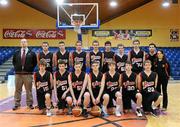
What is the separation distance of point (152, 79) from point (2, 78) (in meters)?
10.9

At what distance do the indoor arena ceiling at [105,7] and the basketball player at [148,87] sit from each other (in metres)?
9.43

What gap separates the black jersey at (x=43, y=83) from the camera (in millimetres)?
7059

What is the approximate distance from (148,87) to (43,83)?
224 cm

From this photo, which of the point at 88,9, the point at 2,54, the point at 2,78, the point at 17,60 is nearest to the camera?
the point at 17,60

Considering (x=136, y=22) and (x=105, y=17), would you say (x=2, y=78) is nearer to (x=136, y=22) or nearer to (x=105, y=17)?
(x=105, y=17)

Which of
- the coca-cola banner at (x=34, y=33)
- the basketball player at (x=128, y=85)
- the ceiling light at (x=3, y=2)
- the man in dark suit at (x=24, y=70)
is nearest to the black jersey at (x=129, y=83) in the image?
the basketball player at (x=128, y=85)

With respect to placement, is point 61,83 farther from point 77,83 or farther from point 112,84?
point 112,84

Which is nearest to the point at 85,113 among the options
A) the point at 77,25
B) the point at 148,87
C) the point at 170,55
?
the point at 148,87

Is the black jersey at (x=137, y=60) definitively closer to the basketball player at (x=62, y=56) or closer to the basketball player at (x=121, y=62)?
the basketball player at (x=121, y=62)

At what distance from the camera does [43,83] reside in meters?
7.07

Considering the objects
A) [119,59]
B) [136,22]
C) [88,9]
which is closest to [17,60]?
[119,59]

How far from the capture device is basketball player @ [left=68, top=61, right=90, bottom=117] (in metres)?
6.76

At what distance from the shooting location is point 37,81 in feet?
23.3

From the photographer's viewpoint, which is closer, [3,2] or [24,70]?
[24,70]
